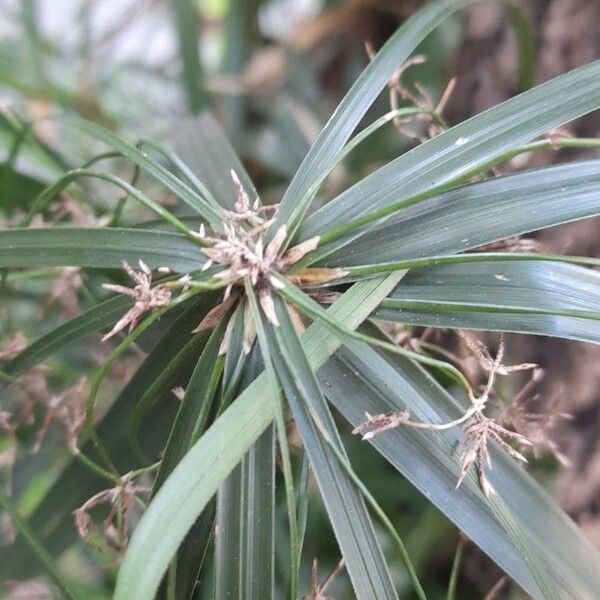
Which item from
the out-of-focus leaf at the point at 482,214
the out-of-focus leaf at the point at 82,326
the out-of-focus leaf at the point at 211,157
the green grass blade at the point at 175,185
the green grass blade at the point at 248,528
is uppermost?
the out-of-focus leaf at the point at 211,157

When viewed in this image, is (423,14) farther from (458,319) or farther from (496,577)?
(496,577)

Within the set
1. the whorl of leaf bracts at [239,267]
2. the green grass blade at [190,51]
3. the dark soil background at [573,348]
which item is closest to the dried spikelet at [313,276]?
the whorl of leaf bracts at [239,267]

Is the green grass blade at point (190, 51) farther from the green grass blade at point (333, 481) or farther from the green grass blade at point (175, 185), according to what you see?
the green grass blade at point (333, 481)

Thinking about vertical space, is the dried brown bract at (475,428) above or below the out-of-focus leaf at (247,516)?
above

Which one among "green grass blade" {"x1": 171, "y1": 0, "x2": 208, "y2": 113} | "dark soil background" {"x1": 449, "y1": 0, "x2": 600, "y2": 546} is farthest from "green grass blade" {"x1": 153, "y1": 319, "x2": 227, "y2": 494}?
"green grass blade" {"x1": 171, "y1": 0, "x2": 208, "y2": 113}

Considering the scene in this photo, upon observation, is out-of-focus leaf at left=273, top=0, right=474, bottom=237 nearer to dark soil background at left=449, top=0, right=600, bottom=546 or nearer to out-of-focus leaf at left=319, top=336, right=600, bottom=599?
out-of-focus leaf at left=319, top=336, right=600, bottom=599

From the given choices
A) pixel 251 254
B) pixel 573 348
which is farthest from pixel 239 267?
pixel 573 348
